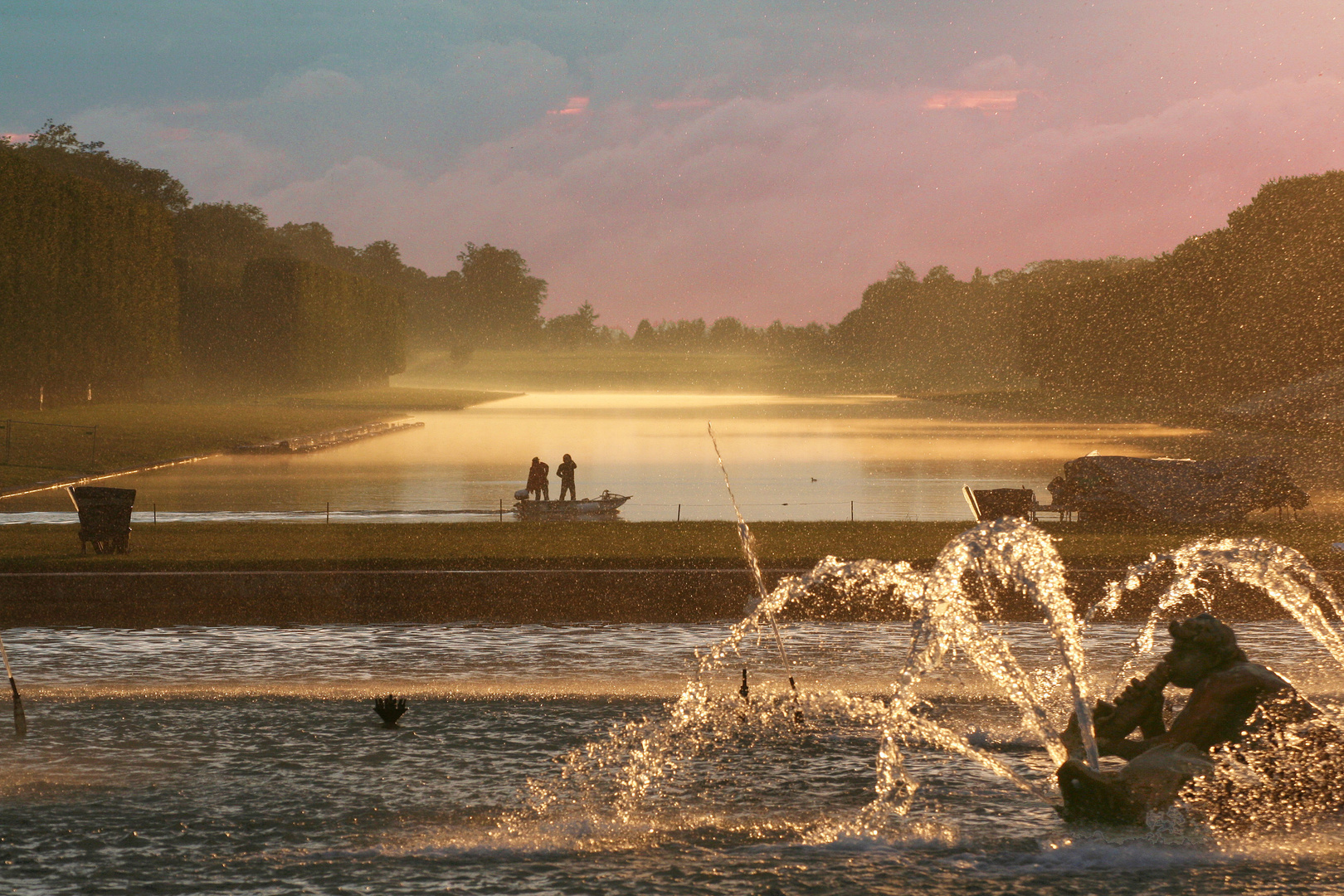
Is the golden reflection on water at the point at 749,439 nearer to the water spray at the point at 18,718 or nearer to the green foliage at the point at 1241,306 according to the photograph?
the green foliage at the point at 1241,306

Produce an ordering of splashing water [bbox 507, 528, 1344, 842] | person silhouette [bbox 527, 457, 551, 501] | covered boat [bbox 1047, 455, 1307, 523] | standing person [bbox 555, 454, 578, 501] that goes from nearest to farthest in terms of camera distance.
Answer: splashing water [bbox 507, 528, 1344, 842]
covered boat [bbox 1047, 455, 1307, 523]
person silhouette [bbox 527, 457, 551, 501]
standing person [bbox 555, 454, 578, 501]

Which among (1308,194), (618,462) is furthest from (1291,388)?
(618,462)

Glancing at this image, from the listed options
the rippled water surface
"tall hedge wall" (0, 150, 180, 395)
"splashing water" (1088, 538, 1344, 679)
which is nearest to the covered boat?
"splashing water" (1088, 538, 1344, 679)

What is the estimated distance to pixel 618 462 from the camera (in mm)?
35406

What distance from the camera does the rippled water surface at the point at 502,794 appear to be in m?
6.68

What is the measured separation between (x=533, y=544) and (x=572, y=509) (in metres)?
5.02

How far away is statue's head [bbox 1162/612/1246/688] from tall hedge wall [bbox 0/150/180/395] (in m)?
50.9

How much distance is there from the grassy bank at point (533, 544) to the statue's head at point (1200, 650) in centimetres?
804

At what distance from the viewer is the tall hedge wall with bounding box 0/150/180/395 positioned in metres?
51.9

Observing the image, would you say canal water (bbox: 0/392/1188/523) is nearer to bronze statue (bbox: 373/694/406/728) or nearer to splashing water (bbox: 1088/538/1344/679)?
splashing water (bbox: 1088/538/1344/679)

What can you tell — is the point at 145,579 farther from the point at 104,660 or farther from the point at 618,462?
the point at 618,462

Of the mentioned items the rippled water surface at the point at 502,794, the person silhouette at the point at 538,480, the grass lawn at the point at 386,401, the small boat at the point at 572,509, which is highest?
the grass lawn at the point at 386,401

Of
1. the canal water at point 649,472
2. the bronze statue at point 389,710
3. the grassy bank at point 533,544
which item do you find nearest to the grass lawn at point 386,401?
the canal water at point 649,472

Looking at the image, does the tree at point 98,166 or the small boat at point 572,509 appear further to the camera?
the tree at point 98,166
